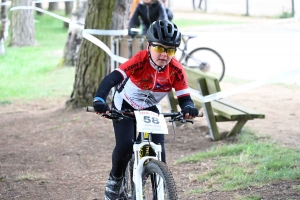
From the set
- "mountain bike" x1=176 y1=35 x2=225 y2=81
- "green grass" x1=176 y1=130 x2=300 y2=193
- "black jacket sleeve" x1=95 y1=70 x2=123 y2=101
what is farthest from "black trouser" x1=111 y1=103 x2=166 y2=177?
"mountain bike" x1=176 y1=35 x2=225 y2=81

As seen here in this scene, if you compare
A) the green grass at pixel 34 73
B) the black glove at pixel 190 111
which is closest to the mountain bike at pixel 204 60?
the green grass at pixel 34 73

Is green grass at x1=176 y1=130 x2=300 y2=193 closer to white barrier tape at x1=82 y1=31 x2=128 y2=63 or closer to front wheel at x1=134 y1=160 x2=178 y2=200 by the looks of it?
front wheel at x1=134 y1=160 x2=178 y2=200

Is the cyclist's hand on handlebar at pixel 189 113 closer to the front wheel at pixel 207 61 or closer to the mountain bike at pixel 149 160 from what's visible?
the mountain bike at pixel 149 160

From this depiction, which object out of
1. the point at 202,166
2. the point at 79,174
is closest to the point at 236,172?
the point at 202,166

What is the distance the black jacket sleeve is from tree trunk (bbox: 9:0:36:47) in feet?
61.7

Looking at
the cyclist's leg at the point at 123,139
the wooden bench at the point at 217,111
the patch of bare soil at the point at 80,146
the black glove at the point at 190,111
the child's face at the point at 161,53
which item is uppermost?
the child's face at the point at 161,53

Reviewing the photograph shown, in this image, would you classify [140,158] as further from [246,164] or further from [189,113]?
[246,164]

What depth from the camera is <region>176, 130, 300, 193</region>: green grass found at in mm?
6320

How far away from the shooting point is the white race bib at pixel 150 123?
4547mm

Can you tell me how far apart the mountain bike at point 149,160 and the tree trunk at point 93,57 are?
5.86 meters

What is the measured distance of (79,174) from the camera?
7484mm

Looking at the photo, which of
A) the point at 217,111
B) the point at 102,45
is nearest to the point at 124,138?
the point at 217,111

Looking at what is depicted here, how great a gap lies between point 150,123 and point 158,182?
16.7 inches

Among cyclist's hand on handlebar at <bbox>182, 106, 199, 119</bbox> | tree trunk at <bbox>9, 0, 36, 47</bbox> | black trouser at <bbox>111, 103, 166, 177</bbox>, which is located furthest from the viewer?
tree trunk at <bbox>9, 0, 36, 47</bbox>
